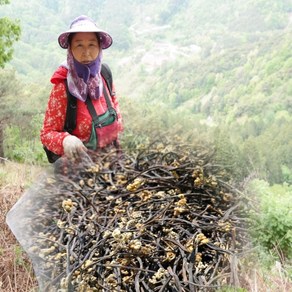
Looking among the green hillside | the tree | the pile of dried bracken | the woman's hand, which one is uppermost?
the woman's hand

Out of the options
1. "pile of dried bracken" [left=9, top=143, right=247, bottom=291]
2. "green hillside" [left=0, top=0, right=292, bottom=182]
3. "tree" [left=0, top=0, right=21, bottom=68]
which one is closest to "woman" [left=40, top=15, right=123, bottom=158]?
"green hillside" [left=0, top=0, right=292, bottom=182]

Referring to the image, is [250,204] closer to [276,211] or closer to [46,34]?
[276,211]

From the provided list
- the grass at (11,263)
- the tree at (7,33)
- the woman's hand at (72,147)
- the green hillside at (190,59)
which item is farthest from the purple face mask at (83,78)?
the tree at (7,33)

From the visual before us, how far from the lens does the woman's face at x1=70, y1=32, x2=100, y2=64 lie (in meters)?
1.99

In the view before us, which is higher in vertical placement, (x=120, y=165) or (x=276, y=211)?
(x=120, y=165)

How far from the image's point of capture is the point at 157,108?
1646 mm

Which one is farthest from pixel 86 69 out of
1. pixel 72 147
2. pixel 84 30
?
pixel 72 147

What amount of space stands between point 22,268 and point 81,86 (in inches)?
30.5

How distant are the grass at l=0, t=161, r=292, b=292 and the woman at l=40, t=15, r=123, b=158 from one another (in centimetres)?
23

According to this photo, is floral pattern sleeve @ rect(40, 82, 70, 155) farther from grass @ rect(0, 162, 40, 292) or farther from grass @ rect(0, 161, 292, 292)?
grass @ rect(0, 162, 40, 292)

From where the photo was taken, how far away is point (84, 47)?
202 cm

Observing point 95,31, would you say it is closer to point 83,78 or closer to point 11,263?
point 83,78

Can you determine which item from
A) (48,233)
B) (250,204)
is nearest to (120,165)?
(48,233)

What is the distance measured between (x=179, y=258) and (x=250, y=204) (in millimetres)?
303
